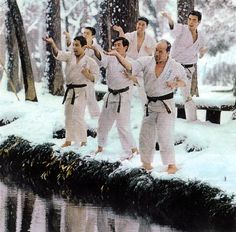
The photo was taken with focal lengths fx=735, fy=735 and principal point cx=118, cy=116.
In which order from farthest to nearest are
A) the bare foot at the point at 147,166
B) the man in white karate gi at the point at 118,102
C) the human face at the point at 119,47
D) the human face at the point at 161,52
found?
the man in white karate gi at the point at 118,102 → the human face at the point at 119,47 → the bare foot at the point at 147,166 → the human face at the point at 161,52

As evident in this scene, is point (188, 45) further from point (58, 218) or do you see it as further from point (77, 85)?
point (58, 218)

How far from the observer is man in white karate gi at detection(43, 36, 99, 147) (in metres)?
11.4

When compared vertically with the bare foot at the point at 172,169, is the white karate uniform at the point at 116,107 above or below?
above

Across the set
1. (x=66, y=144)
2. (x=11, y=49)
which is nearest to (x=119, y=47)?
(x=66, y=144)

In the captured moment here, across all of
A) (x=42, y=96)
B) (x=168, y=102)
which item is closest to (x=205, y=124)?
(x=168, y=102)

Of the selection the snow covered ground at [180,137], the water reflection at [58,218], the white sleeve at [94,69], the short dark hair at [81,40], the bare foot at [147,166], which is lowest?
the water reflection at [58,218]

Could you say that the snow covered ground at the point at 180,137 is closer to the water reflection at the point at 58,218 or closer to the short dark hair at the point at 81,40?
the water reflection at the point at 58,218

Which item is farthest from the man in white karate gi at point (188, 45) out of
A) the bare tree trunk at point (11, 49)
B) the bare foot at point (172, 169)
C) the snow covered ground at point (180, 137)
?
the bare tree trunk at point (11, 49)

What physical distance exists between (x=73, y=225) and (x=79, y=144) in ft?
11.3

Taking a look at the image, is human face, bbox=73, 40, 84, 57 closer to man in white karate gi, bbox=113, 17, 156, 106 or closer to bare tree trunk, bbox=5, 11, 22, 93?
man in white karate gi, bbox=113, 17, 156, 106

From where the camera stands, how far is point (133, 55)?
12.1 meters

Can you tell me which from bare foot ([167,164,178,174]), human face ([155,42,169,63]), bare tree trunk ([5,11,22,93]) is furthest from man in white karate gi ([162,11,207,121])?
bare tree trunk ([5,11,22,93])

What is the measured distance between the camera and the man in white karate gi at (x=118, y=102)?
1078 centimetres

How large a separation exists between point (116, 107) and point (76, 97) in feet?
3.13
